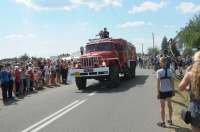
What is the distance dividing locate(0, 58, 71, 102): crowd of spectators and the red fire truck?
2.77 m

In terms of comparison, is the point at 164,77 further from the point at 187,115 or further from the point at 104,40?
the point at 104,40

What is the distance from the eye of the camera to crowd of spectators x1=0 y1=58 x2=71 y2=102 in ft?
50.4

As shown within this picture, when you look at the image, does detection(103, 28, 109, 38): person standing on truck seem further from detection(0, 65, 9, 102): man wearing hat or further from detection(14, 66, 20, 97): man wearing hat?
detection(0, 65, 9, 102): man wearing hat

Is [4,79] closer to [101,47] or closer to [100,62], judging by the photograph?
[100,62]

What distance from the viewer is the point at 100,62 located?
1742 cm

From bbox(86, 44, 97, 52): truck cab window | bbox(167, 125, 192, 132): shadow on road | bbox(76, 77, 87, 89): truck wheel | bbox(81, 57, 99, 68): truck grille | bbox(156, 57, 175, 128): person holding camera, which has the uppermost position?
bbox(86, 44, 97, 52): truck cab window

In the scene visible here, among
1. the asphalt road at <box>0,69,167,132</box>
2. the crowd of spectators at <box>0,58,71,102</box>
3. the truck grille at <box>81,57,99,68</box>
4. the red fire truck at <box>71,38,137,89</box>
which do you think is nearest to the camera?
the asphalt road at <box>0,69,167,132</box>

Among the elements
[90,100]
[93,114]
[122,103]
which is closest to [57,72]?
[90,100]

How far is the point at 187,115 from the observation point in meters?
4.61

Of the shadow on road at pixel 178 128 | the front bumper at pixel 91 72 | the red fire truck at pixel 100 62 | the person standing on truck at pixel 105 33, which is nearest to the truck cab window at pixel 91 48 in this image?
the red fire truck at pixel 100 62

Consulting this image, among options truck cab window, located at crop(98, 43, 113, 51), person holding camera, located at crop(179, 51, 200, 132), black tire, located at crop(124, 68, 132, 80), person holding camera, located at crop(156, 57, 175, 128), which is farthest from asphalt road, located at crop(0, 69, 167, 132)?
black tire, located at crop(124, 68, 132, 80)

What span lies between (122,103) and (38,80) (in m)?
8.82

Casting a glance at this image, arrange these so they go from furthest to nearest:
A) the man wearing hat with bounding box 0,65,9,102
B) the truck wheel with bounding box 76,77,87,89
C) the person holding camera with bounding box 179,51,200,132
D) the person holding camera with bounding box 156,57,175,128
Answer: the truck wheel with bounding box 76,77,87,89 → the man wearing hat with bounding box 0,65,9,102 → the person holding camera with bounding box 156,57,175,128 → the person holding camera with bounding box 179,51,200,132

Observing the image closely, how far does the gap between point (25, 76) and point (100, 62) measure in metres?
4.26
